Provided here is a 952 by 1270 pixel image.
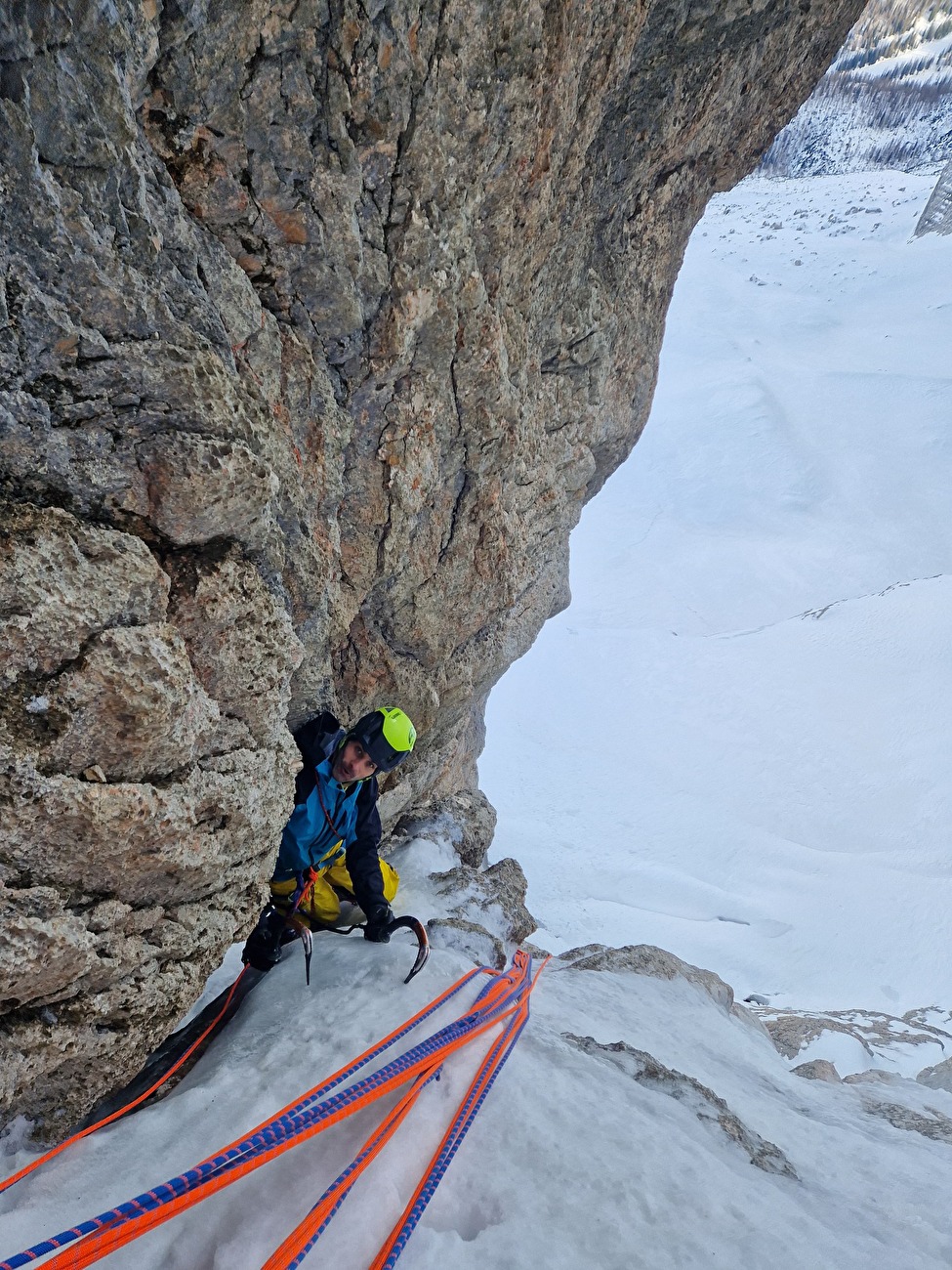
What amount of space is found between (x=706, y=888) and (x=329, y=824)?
38.8 ft

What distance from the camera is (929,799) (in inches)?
627

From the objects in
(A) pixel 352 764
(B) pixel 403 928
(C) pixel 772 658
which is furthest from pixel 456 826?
(C) pixel 772 658

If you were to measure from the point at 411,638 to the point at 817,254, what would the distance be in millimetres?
59177

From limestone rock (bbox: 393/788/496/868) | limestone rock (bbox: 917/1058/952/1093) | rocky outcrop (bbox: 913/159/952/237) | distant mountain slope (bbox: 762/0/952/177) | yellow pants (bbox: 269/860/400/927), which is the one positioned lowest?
limestone rock (bbox: 917/1058/952/1093)

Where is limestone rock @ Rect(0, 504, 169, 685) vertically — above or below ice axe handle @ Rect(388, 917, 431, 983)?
above

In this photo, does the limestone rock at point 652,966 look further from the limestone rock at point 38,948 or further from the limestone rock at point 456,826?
the limestone rock at point 38,948

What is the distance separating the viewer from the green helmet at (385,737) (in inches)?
145

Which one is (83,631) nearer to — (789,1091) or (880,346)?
(789,1091)

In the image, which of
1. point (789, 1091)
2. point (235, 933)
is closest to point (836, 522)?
point (789, 1091)

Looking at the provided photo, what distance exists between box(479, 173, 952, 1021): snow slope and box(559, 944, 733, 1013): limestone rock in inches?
209

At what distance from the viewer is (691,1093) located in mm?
3400

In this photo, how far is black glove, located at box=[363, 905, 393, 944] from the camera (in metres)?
3.94

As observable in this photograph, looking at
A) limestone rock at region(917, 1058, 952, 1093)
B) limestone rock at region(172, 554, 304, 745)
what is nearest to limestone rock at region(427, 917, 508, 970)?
limestone rock at region(172, 554, 304, 745)

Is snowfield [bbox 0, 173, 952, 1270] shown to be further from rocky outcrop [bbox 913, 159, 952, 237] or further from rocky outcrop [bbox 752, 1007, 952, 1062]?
rocky outcrop [bbox 913, 159, 952, 237]
